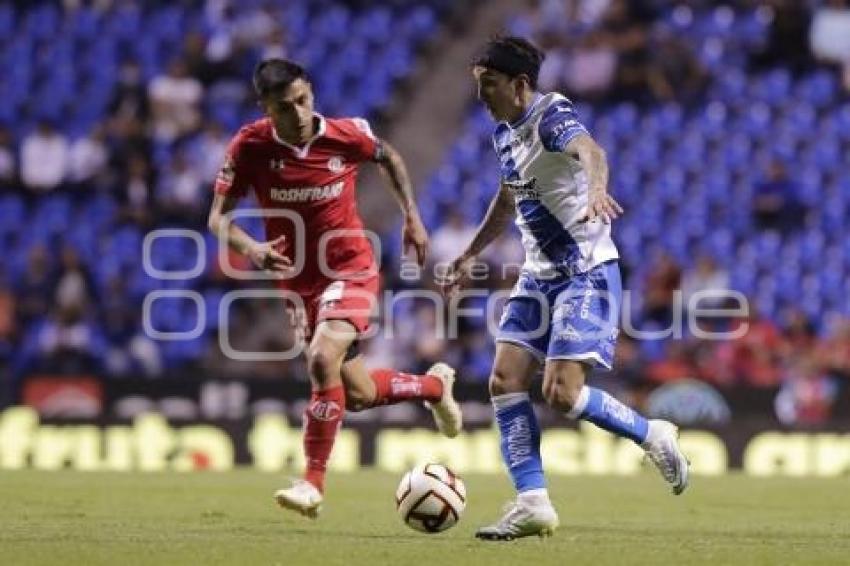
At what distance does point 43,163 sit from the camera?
20094 mm

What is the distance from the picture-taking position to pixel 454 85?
2223 centimetres

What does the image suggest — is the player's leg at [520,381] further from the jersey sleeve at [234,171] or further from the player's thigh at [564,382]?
the jersey sleeve at [234,171]

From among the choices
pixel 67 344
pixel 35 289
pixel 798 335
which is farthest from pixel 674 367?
pixel 35 289

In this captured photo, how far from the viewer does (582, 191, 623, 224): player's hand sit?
7656 millimetres

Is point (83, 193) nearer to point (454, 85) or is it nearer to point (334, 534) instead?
point (454, 85)

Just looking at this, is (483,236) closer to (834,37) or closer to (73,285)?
(73,285)

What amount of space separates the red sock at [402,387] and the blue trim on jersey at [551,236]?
1947mm

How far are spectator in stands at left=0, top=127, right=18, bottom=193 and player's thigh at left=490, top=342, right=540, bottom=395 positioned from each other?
40.7ft

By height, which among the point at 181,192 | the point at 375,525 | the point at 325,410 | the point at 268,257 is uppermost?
the point at 181,192

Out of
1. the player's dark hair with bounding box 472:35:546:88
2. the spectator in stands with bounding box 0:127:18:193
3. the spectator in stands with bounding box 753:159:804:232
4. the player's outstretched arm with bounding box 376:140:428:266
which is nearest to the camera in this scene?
the player's dark hair with bounding box 472:35:546:88

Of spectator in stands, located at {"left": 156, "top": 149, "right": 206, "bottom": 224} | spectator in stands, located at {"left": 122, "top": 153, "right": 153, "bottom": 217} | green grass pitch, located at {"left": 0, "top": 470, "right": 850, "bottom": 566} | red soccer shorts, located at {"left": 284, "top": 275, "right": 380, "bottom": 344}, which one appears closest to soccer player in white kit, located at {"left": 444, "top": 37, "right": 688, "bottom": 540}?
green grass pitch, located at {"left": 0, "top": 470, "right": 850, "bottom": 566}

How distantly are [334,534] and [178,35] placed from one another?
13780 mm

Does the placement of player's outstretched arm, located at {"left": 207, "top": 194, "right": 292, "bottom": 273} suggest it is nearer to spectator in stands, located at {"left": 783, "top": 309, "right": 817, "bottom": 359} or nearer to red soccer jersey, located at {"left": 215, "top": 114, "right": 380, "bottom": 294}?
red soccer jersey, located at {"left": 215, "top": 114, "right": 380, "bottom": 294}

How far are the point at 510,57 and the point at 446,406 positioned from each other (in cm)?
294
